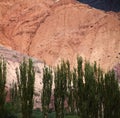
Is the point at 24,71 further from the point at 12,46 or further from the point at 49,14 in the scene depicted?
the point at 49,14

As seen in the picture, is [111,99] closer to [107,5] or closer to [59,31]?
[59,31]

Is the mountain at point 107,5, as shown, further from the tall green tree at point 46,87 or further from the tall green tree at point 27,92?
the tall green tree at point 27,92

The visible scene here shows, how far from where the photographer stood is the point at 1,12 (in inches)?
2638

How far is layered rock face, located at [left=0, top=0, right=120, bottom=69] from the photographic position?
2304 inches

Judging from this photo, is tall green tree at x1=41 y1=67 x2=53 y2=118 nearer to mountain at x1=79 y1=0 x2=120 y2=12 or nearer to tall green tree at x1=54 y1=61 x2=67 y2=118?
tall green tree at x1=54 y1=61 x2=67 y2=118

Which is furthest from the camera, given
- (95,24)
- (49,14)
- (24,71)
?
(49,14)

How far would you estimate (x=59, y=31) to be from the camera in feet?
205

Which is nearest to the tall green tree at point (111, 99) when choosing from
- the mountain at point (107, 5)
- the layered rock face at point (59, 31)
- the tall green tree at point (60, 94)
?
the tall green tree at point (60, 94)

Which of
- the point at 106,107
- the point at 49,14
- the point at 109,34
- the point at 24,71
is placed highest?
the point at 49,14

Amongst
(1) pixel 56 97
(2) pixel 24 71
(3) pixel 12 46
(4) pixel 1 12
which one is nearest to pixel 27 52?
(3) pixel 12 46

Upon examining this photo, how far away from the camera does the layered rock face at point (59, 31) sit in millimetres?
58531

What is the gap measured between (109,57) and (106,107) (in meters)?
35.1

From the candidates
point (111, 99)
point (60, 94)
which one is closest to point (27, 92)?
point (111, 99)

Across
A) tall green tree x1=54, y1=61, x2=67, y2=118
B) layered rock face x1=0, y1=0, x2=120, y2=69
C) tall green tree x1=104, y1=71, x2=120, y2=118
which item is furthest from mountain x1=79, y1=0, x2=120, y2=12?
tall green tree x1=104, y1=71, x2=120, y2=118
